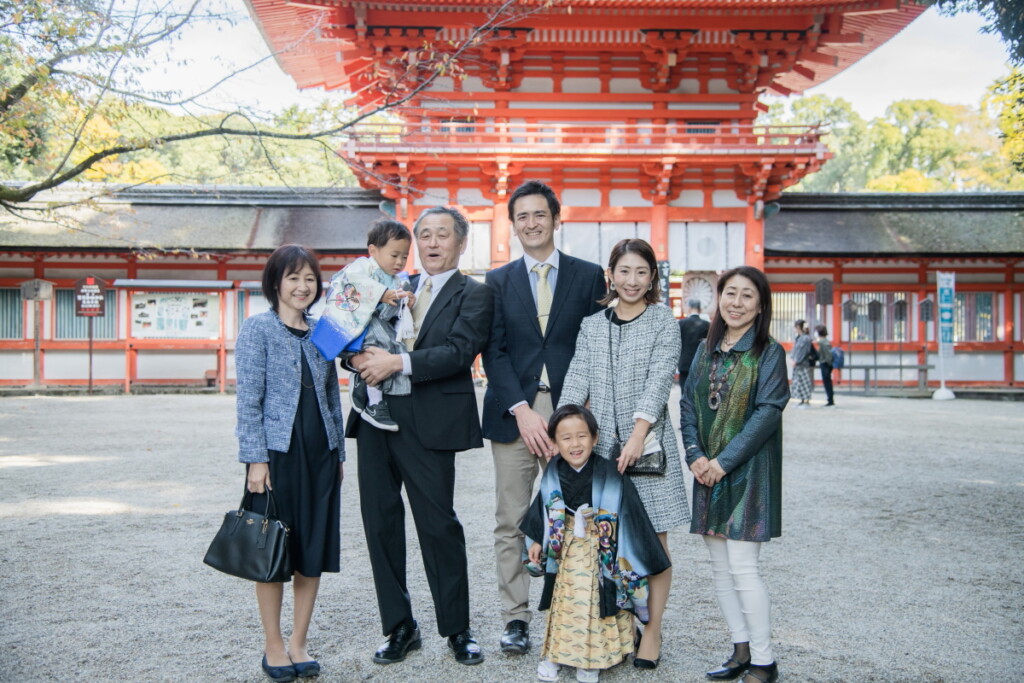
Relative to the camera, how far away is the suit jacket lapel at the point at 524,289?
11.4 ft

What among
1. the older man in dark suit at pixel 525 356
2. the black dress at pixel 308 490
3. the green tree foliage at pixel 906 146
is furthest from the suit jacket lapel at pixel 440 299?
the green tree foliage at pixel 906 146

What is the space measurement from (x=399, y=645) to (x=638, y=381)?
1.32 meters

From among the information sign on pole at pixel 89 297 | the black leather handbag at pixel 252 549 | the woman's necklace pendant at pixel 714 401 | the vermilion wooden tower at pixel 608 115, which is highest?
the vermilion wooden tower at pixel 608 115

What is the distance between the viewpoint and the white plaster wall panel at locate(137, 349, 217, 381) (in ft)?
56.3

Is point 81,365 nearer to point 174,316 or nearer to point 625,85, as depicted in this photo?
point 174,316

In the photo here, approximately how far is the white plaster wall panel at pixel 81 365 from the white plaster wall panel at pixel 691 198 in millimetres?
11324

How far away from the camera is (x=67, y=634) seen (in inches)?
134

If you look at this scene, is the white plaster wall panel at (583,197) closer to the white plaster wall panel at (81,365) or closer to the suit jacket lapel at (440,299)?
the white plaster wall panel at (81,365)

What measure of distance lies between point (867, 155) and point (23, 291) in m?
36.5

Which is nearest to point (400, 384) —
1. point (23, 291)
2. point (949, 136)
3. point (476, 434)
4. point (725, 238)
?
point (476, 434)

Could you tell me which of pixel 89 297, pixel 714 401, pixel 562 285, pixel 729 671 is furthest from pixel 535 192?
pixel 89 297

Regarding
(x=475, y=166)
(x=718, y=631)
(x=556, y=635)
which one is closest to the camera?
(x=556, y=635)

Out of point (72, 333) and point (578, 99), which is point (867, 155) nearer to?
point (578, 99)

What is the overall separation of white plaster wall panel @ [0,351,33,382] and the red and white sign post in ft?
5.67
